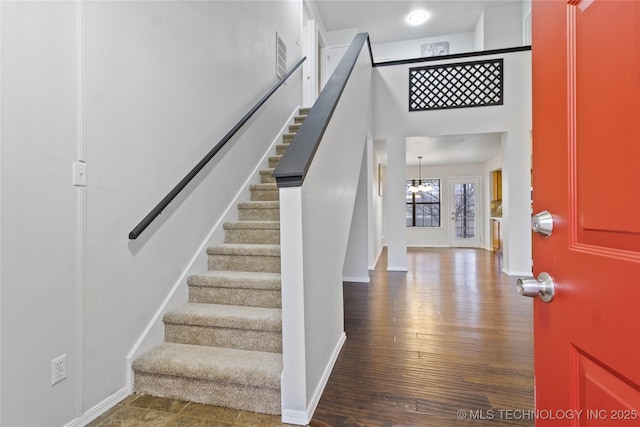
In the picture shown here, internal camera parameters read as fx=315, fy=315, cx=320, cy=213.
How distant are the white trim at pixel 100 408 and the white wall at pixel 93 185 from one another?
0.01 meters

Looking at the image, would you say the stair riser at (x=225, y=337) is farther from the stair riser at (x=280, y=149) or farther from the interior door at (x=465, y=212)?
the interior door at (x=465, y=212)

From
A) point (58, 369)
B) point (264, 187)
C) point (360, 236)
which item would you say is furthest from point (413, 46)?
point (58, 369)

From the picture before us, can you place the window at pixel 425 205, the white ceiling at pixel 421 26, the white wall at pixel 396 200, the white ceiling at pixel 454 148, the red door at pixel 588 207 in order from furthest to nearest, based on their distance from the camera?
the window at pixel 425 205 < the white ceiling at pixel 421 26 < the white ceiling at pixel 454 148 < the white wall at pixel 396 200 < the red door at pixel 588 207

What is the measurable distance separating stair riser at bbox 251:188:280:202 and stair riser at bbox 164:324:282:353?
1461 millimetres

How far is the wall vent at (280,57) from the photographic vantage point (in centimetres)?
392

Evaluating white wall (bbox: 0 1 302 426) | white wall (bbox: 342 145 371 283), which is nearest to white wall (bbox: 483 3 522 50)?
white wall (bbox: 342 145 371 283)

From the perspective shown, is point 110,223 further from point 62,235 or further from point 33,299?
point 33,299

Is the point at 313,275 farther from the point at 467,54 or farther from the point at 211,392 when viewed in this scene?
the point at 467,54

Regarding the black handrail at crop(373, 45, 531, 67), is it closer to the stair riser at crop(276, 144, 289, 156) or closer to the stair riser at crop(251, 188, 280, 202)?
the stair riser at crop(276, 144, 289, 156)

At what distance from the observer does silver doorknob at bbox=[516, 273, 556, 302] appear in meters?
0.66

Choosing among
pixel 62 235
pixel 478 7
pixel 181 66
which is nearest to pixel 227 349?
pixel 62 235

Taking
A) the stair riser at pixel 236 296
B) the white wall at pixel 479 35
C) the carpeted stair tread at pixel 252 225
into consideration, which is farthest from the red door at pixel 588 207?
the white wall at pixel 479 35

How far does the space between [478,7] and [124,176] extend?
6.65m

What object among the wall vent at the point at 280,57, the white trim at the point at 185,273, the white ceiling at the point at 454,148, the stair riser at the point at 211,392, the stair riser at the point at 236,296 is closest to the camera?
the stair riser at the point at 211,392
